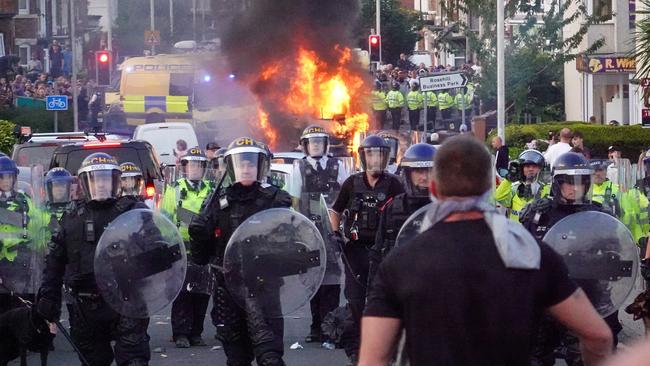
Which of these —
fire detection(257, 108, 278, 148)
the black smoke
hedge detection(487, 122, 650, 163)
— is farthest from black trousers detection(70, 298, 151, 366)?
the black smoke

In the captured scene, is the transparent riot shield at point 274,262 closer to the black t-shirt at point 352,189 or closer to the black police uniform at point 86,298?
the black police uniform at point 86,298

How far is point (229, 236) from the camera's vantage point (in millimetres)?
8094

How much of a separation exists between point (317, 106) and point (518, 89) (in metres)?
4.74

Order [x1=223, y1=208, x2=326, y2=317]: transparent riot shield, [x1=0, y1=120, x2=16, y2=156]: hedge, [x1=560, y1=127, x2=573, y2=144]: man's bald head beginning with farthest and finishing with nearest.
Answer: [x1=0, y1=120, x2=16, y2=156]: hedge, [x1=560, y1=127, x2=573, y2=144]: man's bald head, [x1=223, y1=208, x2=326, y2=317]: transparent riot shield

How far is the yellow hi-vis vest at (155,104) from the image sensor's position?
30.2 metres

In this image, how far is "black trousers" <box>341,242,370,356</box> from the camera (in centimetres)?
A: 952

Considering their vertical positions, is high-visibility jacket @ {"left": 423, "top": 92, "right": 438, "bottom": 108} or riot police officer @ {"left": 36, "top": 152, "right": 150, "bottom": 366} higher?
high-visibility jacket @ {"left": 423, "top": 92, "right": 438, "bottom": 108}

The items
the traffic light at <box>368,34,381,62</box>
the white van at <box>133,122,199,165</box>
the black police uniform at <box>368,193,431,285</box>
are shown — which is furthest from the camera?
the traffic light at <box>368,34,381,62</box>

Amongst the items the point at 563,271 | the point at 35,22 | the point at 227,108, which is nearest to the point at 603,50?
Answer: the point at 227,108

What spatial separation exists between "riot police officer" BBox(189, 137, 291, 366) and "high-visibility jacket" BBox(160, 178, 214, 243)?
3.24 metres

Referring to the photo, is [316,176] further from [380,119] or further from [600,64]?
[600,64]

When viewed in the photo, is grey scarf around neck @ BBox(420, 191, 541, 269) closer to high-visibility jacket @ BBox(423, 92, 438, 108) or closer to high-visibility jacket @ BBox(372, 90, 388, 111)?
high-visibility jacket @ BBox(372, 90, 388, 111)

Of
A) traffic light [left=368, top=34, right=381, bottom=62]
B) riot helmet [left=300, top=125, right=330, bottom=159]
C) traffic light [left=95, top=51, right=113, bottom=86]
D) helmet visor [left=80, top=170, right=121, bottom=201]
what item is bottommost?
helmet visor [left=80, top=170, right=121, bottom=201]

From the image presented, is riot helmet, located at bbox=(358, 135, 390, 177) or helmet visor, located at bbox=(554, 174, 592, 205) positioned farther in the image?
riot helmet, located at bbox=(358, 135, 390, 177)
